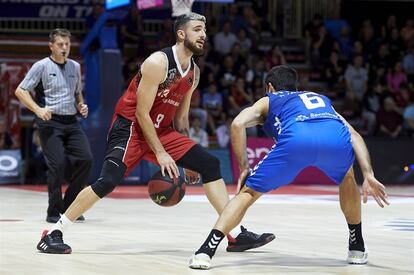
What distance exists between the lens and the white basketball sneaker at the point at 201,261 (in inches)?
282

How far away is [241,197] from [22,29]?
57.5 ft

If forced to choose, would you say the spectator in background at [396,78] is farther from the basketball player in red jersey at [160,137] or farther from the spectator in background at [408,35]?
the basketball player in red jersey at [160,137]

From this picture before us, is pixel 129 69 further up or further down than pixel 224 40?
further down

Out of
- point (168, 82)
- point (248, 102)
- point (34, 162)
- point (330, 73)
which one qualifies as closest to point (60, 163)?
point (168, 82)

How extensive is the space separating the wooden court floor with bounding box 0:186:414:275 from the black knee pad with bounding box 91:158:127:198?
20.5 inches

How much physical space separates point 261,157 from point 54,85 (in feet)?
31.1

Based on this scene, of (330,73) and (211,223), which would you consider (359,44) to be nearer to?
(330,73)

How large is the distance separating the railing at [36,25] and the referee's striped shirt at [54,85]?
12658 millimetres

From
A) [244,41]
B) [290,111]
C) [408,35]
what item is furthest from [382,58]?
[290,111]

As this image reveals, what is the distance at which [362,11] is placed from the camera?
2780cm

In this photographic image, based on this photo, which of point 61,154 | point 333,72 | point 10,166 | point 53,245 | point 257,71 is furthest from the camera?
point 333,72

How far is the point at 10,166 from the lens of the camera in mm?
19375

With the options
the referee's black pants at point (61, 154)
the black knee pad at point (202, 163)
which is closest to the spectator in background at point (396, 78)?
the referee's black pants at point (61, 154)

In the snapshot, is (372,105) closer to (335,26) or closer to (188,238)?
(335,26)
